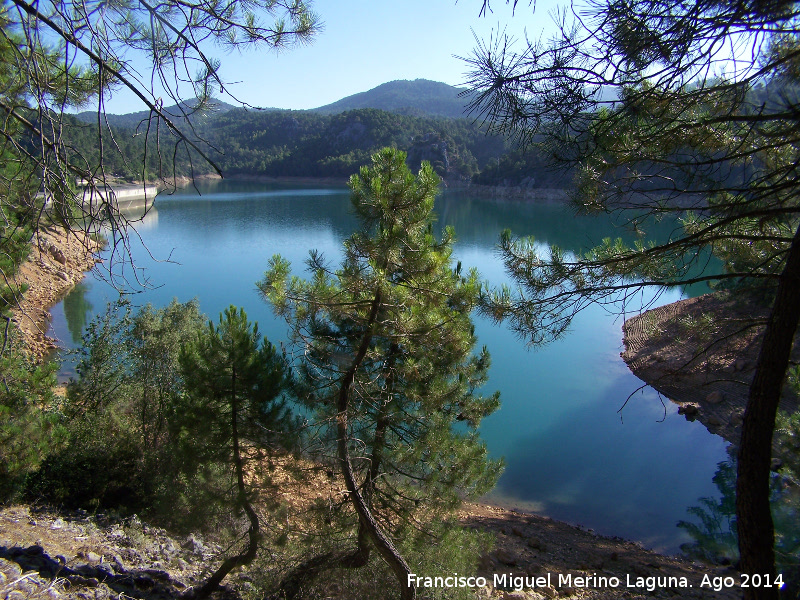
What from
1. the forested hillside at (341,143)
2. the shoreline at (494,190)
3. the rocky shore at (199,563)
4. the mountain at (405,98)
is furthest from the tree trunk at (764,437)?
the mountain at (405,98)

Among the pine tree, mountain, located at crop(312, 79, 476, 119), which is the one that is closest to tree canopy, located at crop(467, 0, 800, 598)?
the pine tree

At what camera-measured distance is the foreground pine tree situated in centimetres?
352

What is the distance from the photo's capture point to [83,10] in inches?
64.2

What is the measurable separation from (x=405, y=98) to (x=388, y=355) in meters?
116

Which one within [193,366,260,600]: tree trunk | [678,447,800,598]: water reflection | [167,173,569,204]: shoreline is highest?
[167,173,569,204]: shoreline

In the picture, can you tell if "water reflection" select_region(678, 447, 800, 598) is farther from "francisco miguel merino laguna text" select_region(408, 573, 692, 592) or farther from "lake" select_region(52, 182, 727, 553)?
"francisco miguel merino laguna text" select_region(408, 573, 692, 592)

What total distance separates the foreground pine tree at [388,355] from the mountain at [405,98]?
94756 mm

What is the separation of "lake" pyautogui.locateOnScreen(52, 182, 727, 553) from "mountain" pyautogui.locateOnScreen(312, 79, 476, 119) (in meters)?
82.3

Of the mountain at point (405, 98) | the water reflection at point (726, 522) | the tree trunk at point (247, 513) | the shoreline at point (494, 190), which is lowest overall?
the water reflection at point (726, 522)

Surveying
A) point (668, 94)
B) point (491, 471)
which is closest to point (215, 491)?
point (491, 471)

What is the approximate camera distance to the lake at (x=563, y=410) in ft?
24.3

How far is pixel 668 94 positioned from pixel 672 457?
790 cm

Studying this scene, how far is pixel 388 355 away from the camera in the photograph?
4043mm

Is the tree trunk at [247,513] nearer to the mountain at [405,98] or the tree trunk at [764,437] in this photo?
the tree trunk at [764,437]
